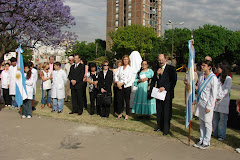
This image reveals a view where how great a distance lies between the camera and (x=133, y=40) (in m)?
61.7

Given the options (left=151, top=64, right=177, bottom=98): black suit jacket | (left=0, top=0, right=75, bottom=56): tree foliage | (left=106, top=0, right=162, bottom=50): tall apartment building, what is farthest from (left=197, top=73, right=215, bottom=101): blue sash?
(left=106, top=0, right=162, bottom=50): tall apartment building

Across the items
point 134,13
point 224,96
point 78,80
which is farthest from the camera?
point 134,13

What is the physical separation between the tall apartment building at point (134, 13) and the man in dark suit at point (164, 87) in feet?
294

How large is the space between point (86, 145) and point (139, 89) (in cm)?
317

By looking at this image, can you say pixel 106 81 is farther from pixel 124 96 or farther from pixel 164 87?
pixel 164 87

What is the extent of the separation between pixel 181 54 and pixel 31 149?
215 ft

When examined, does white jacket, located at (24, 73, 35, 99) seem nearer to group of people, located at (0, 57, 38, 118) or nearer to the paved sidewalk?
group of people, located at (0, 57, 38, 118)

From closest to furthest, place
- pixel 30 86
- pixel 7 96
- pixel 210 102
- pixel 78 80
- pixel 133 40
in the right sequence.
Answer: pixel 210 102
pixel 30 86
pixel 78 80
pixel 7 96
pixel 133 40

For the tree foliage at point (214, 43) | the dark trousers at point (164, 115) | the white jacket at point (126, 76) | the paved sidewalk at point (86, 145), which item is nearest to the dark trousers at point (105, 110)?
the white jacket at point (126, 76)

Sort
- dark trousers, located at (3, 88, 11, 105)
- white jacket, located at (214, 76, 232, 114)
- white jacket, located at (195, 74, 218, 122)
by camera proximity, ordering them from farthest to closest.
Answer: dark trousers, located at (3, 88, 11, 105), white jacket, located at (214, 76, 232, 114), white jacket, located at (195, 74, 218, 122)

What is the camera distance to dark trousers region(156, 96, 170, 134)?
6291mm

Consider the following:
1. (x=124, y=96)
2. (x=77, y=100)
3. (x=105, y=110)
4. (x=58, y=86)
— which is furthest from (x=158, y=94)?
(x=58, y=86)

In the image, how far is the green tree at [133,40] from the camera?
201 ft

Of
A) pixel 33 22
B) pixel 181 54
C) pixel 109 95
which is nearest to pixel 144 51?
pixel 181 54
